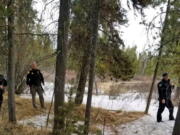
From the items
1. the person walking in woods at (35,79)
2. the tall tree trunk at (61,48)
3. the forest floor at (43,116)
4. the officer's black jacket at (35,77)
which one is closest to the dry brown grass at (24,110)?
the forest floor at (43,116)

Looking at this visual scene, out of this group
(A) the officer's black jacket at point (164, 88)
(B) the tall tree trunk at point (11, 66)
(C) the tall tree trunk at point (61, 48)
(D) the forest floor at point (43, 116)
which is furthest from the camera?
(A) the officer's black jacket at point (164, 88)

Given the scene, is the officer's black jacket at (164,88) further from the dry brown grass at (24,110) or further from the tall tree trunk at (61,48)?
the tall tree trunk at (61,48)

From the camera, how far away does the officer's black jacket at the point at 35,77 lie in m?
12.9

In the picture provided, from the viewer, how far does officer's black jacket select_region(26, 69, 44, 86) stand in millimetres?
12867

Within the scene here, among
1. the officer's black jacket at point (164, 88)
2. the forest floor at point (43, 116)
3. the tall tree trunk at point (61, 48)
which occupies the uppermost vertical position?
the tall tree trunk at point (61, 48)

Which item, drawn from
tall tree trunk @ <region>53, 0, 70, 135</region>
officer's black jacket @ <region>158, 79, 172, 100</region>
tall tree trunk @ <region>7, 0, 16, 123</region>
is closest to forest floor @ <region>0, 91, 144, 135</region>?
tall tree trunk @ <region>7, 0, 16, 123</region>

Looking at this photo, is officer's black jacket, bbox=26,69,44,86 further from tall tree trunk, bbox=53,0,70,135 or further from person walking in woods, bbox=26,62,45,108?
tall tree trunk, bbox=53,0,70,135

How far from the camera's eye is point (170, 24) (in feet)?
40.4

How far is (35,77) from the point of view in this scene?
1291cm

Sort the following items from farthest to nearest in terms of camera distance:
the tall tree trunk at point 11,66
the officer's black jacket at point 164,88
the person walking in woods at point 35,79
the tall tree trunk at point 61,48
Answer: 1. the person walking in woods at point 35,79
2. the officer's black jacket at point 164,88
3. the tall tree trunk at point 11,66
4. the tall tree trunk at point 61,48

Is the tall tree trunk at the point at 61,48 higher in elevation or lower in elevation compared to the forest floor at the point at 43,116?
higher

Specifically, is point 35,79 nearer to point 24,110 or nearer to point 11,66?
point 24,110

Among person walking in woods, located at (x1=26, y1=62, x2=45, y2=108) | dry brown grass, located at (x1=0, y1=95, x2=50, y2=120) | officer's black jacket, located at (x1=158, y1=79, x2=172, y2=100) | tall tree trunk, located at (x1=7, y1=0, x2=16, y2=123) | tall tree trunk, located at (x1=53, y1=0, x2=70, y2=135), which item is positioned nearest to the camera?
tall tree trunk, located at (x1=53, y1=0, x2=70, y2=135)

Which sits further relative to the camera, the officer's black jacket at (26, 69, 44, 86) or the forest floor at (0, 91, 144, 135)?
the officer's black jacket at (26, 69, 44, 86)
